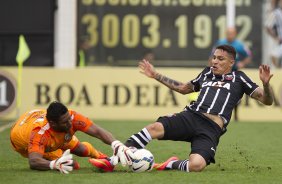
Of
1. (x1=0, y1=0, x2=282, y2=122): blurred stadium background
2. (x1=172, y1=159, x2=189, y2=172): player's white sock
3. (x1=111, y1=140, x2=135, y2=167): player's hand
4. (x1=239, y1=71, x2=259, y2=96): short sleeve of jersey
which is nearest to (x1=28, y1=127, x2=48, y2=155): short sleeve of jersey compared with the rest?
(x1=111, y1=140, x2=135, y2=167): player's hand

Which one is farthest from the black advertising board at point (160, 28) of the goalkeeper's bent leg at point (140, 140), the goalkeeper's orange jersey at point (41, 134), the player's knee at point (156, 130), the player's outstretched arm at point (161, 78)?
the goalkeeper's bent leg at point (140, 140)

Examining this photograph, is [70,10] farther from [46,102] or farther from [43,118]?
[43,118]

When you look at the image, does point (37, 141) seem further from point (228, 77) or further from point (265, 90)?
point (265, 90)

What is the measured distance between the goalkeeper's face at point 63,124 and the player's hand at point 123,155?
585 mm

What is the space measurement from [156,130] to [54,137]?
3.75 ft

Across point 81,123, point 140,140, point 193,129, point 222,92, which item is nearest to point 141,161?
point 140,140

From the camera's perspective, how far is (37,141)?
1031cm

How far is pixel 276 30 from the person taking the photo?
23.4 m

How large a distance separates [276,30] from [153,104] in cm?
465

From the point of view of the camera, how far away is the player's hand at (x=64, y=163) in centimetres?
998

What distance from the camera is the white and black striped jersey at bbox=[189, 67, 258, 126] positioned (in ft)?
35.8

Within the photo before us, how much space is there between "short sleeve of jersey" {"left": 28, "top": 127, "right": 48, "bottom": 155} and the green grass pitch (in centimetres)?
25

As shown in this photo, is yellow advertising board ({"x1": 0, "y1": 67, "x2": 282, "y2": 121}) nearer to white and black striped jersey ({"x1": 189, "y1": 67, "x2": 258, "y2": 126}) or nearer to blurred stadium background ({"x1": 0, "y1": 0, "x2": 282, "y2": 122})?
blurred stadium background ({"x1": 0, "y1": 0, "x2": 282, "y2": 122})

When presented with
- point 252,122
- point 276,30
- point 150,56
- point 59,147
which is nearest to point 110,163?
point 59,147
